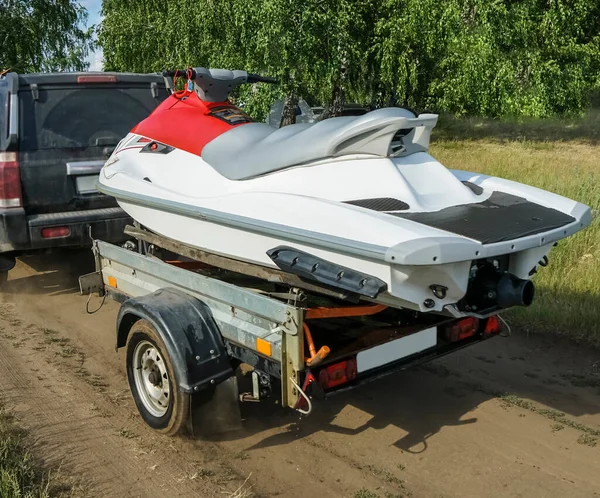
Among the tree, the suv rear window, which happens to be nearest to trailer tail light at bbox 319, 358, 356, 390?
the suv rear window

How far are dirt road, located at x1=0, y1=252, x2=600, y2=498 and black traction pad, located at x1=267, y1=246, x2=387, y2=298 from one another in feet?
3.77

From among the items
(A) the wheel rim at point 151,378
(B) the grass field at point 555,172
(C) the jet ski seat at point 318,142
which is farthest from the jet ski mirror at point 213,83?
(B) the grass field at point 555,172

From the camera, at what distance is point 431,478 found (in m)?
3.70

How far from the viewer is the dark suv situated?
19.6 ft

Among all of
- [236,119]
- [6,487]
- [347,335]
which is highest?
[236,119]

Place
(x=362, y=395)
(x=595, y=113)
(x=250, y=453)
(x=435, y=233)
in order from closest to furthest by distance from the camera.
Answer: (x=435, y=233) → (x=250, y=453) → (x=362, y=395) → (x=595, y=113)

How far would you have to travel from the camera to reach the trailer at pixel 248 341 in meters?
3.48

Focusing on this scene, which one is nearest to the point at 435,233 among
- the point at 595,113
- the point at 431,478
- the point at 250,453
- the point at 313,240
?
the point at 313,240

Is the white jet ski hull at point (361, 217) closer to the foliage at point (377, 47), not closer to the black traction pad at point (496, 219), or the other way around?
the black traction pad at point (496, 219)

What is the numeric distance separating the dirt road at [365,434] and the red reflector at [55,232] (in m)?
1.03

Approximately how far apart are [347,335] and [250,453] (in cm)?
93

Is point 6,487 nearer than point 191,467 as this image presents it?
Yes

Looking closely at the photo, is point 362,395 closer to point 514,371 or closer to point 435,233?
point 514,371

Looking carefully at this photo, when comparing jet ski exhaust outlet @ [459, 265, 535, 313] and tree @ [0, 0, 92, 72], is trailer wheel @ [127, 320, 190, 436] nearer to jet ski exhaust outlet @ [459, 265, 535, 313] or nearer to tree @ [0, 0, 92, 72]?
jet ski exhaust outlet @ [459, 265, 535, 313]
